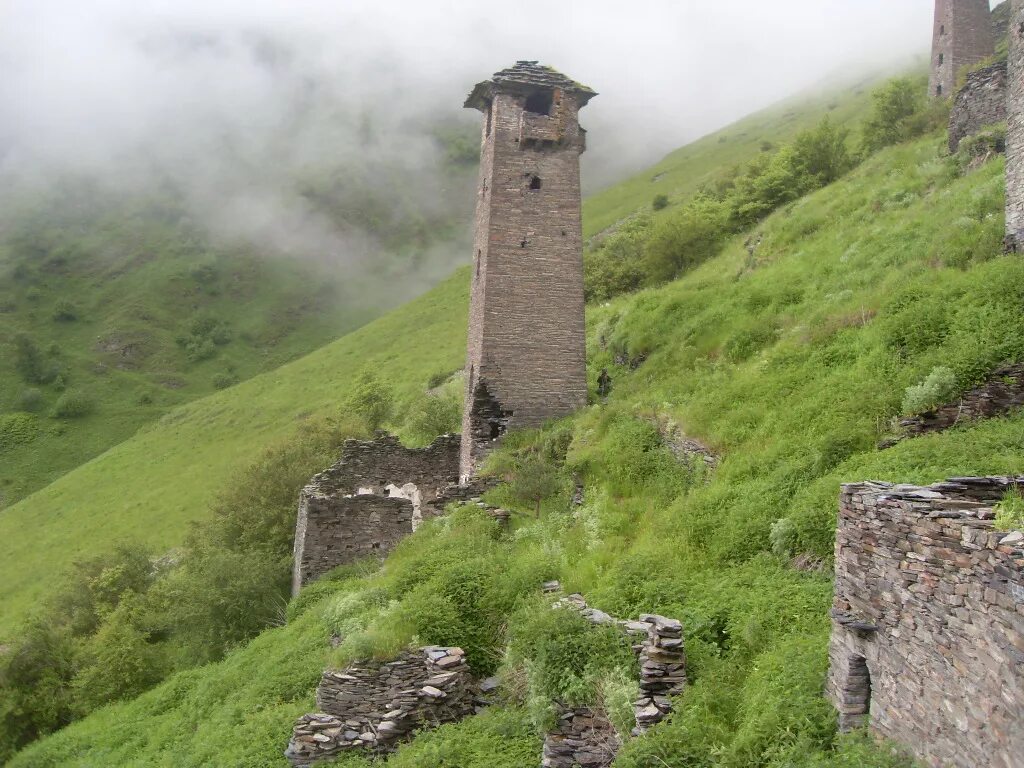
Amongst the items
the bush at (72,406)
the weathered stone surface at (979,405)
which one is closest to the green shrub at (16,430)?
the bush at (72,406)

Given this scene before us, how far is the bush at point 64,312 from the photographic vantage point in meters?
111

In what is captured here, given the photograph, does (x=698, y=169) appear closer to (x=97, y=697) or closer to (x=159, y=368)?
(x=159, y=368)

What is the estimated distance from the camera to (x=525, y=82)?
23.3 m

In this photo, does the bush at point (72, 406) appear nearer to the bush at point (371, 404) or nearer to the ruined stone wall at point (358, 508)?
the bush at point (371, 404)

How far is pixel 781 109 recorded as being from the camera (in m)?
110

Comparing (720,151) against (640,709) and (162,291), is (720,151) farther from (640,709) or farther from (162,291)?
(640,709)

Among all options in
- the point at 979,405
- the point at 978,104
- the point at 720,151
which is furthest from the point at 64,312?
the point at 979,405

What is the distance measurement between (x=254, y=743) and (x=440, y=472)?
477 inches

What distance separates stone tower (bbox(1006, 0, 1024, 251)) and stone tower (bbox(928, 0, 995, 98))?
29716mm

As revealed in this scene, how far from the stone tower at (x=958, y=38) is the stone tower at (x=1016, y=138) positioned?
1170 inches

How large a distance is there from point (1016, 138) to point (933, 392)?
5942 mm

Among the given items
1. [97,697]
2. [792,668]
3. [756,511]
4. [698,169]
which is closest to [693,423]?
[756,511]

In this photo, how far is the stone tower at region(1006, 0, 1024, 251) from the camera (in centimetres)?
1369

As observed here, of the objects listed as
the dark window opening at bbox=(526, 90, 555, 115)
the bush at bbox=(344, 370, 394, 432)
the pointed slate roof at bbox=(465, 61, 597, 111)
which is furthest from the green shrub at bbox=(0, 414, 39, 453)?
the dark window opening at bbox=(526, 90, 555, 115)
